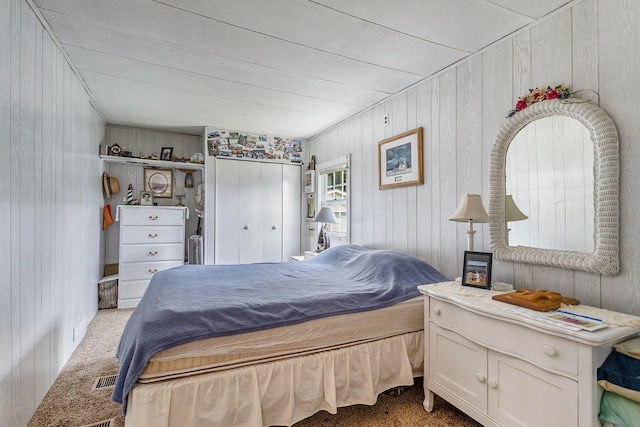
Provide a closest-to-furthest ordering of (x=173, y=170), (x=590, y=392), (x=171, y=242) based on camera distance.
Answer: (x=590, y=392) → (x=171, y=242) → (x=173, y=170)

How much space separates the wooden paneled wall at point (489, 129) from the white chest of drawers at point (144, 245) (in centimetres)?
239

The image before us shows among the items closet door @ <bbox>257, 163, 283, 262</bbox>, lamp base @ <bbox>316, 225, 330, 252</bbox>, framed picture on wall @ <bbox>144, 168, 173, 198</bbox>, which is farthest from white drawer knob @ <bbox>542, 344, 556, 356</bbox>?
framed picture on wall @ <bbox>144, 168, 173, 198</bbox>

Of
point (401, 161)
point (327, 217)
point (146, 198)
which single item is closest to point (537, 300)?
point (401, 161)

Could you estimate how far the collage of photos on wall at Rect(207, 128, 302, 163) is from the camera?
4.24 meters

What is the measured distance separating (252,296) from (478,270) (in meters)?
1.41

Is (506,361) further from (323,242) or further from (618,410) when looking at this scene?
(323,242)

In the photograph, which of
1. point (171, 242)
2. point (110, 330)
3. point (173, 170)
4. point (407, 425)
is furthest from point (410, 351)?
point (173, 170)

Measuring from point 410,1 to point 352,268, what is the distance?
6.43ft

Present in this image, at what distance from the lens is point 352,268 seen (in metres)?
2.69

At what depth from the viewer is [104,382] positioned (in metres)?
2.16

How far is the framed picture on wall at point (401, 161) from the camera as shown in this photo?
2.71 metres

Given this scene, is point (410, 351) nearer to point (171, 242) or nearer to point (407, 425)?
point (407, 425)

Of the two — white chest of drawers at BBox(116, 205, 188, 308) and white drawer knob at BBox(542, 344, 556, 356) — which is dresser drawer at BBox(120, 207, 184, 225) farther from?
white drawer knob at BBox(542, 344, 556, 356)

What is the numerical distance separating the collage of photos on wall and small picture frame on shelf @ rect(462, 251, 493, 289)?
336 cm
